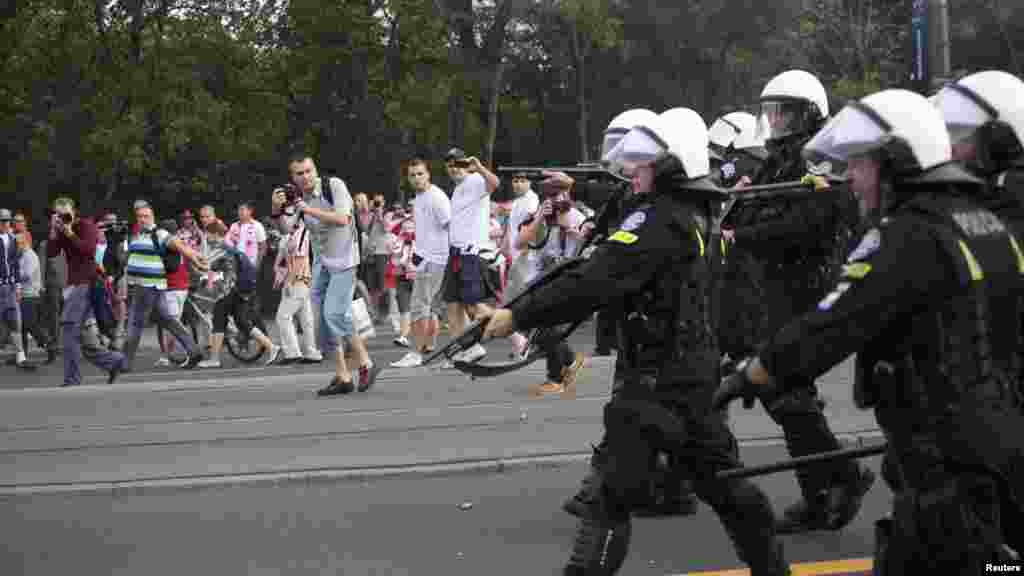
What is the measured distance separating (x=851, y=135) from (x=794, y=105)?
308 cm

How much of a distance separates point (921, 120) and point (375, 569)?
130 inches

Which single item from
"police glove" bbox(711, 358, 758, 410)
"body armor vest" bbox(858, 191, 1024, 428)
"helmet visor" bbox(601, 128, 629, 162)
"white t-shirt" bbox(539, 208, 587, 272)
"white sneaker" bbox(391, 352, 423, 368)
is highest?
"helmet visor" bbox(601, 128, 629, 162)

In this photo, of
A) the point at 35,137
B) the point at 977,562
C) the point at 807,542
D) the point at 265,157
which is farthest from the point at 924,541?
the point at 265,157

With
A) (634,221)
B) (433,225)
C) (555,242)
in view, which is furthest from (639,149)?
(555,242)

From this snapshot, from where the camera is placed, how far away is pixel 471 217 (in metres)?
12.8

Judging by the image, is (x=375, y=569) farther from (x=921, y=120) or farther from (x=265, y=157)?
(x=265, y=157)

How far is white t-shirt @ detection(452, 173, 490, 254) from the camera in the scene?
502 inches

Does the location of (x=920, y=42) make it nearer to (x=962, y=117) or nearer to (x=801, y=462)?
(x=962, y=117)

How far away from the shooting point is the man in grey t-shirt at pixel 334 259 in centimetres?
1141

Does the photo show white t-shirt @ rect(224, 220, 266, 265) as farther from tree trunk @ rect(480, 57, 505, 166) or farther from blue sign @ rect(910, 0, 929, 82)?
tree trunk @ rect(480, 57, 505, 166)

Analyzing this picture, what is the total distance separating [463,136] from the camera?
3700cm

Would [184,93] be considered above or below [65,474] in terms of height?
above

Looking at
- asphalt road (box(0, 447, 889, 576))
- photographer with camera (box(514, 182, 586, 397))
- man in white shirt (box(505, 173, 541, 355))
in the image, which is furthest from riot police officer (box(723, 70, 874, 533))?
man in white shirt (box(505, 173, 541, 355))

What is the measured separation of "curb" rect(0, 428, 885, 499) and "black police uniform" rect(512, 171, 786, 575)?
3.10 m
